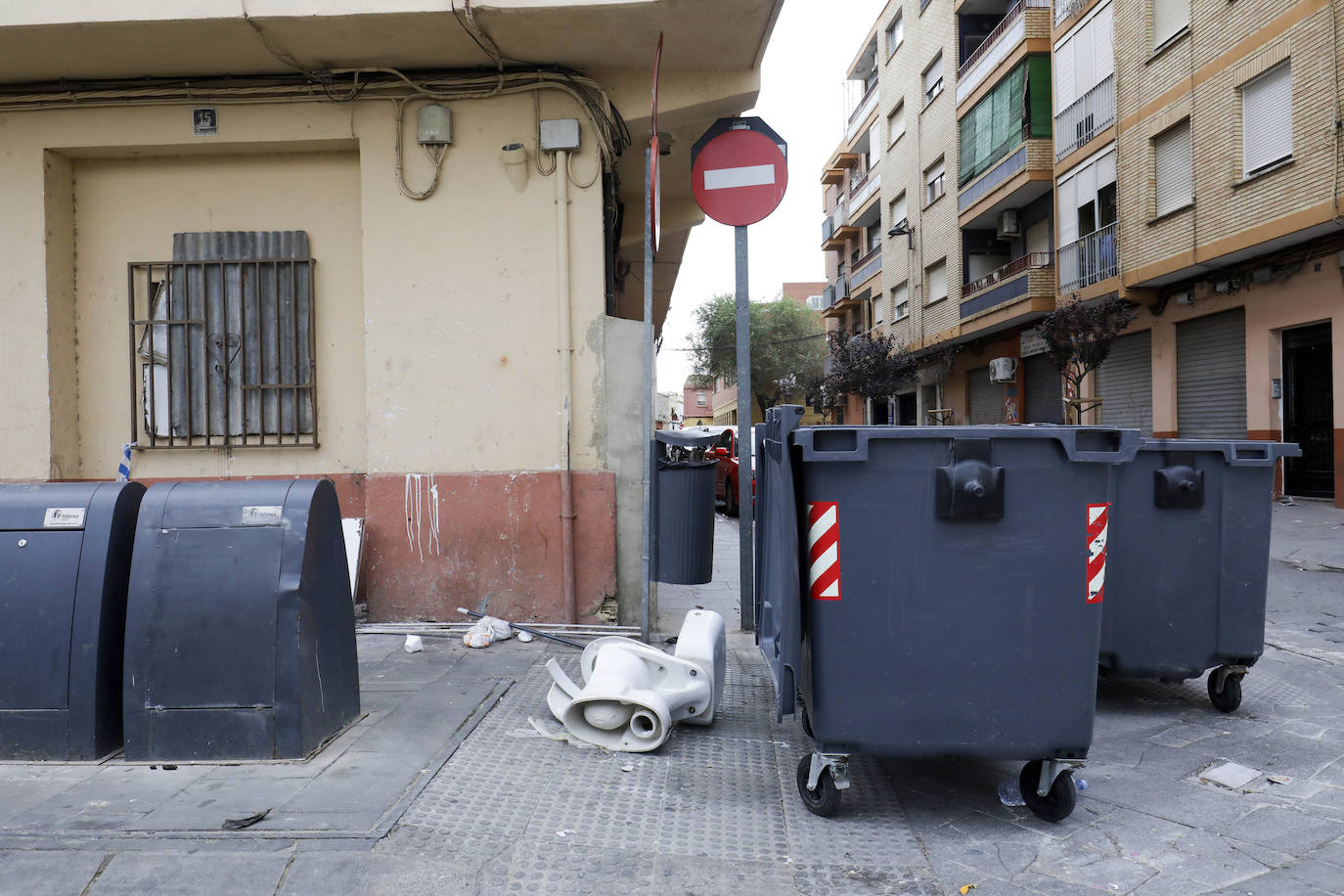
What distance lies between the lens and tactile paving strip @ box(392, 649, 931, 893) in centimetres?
266

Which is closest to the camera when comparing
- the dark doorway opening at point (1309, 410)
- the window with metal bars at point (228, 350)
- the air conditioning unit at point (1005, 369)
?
the window with metal bars at point (228, 350)

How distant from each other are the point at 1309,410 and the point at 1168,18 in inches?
328

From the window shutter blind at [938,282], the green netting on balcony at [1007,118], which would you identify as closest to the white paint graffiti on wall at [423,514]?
the green netting on balcony at [1007,118]

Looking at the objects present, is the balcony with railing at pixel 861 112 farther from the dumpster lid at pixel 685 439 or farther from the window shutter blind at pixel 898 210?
the dumpster lid at pixel 685 439

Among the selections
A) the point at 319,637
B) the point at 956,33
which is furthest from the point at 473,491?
the point at 956,33

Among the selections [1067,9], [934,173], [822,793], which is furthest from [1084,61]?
[822,793]

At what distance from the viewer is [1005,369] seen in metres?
24.7

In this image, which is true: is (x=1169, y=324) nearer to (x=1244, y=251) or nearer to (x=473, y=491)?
(x=1244, y=251)

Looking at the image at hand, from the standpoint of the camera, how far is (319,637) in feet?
11.7

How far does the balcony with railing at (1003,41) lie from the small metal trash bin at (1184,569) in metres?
21.7

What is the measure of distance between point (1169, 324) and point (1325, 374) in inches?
154

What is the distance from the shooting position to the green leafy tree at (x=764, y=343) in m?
46.2

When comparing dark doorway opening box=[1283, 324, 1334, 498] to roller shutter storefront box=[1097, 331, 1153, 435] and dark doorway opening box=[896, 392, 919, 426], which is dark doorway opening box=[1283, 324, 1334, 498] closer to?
roller shutter storefront box=[1097, 331, 1153, 435]

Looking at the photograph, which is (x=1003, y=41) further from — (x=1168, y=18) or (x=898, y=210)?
(x=898, y=210)
